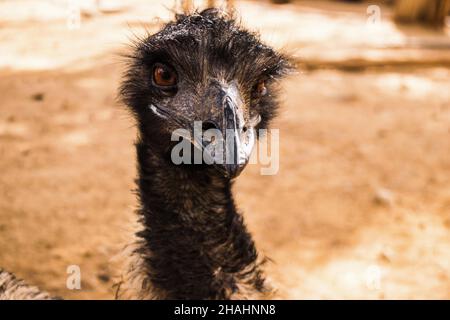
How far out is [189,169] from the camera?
2.03m

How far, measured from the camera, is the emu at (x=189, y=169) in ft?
6.19

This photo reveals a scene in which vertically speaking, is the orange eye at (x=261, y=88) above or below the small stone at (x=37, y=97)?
above

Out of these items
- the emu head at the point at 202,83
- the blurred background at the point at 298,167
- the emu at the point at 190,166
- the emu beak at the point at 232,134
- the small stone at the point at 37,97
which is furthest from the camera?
the small stone at the point at 37,97

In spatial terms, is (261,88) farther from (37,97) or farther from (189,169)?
(37,97)

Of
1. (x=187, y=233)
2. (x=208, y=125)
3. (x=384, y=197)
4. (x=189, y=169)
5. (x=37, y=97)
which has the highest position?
(x=208, y=125)

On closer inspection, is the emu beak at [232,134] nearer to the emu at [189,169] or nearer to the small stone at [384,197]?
the emu at [189,169]

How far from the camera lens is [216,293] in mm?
2072

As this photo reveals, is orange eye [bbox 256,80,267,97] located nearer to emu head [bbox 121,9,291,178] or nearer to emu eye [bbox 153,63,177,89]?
emu head [bbox 121,9,291,178]

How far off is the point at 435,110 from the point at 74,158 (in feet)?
9.20

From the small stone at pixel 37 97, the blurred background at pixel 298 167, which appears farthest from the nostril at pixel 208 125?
the small stone at pixel 37 97

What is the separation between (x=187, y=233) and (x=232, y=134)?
56 centimetres

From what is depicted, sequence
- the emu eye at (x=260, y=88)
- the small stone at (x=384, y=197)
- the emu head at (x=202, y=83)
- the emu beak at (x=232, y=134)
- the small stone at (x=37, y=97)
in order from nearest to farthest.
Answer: the emu beak at (x=232, y=134) < the emu head at (x=202, y=83) < the emu eye at (x=260, y=88) < the small stone at (x=384, y=197) < the small stone at (x=37, y=97)

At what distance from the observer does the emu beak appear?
1577 mm

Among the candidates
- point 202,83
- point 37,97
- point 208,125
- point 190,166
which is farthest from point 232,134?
point 37,97
